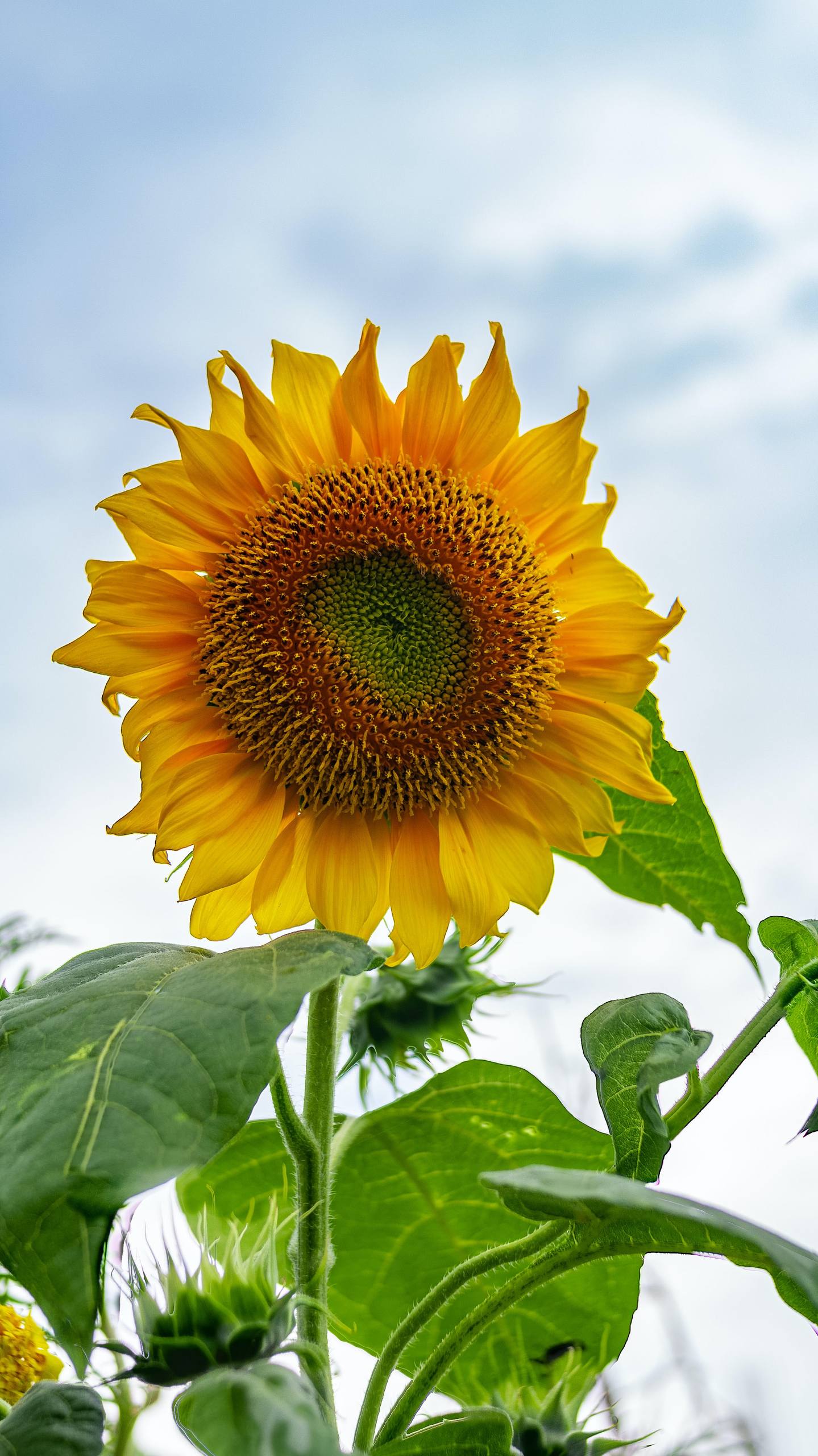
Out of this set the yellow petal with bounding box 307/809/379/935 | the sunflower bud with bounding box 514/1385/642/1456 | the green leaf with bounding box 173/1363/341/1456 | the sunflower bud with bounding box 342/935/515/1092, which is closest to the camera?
the green leaf with bounding box 173/1363/341/1456

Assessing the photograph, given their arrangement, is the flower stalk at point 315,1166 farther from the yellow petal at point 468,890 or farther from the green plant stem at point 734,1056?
the green plant stem at point 734,1056

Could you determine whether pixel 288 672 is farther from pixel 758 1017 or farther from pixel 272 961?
pixel 758 1017

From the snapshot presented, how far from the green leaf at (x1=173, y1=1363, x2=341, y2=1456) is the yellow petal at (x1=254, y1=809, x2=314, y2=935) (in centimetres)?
44

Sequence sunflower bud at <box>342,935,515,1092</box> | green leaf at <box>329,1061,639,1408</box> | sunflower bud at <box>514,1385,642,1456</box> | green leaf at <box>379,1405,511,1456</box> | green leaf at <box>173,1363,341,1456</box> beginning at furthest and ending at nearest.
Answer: sunflower bud at <box>342,935,515,1092</box> < green leaf at <box>329,1061,639,1408</box> < sunflower bud at <box>514,1385,642,1456</box> < green leaf at <box>379,1405,511,1456</box> < green leaf at <box>173,1363,341,1456</box>

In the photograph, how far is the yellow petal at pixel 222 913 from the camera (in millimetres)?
1115

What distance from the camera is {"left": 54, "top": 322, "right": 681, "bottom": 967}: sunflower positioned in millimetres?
1082

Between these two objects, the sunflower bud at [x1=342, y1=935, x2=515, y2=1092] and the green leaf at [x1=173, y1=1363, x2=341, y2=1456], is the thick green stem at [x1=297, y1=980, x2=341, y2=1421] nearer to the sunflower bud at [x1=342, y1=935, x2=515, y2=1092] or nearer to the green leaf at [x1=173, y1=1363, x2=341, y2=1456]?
the green leaf at [x1=173, y1=1363, x2=341, y2=1456]

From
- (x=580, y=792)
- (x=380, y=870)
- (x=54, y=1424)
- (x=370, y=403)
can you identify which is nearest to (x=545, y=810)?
(x=580, y=792)

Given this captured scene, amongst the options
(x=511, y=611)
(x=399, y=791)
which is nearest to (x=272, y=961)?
(x=399, y=791)

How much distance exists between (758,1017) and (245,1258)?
16.5 inches

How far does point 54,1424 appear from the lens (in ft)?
2.72

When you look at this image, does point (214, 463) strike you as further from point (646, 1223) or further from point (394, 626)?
point (646, 1223)

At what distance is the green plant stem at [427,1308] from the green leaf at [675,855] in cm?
34

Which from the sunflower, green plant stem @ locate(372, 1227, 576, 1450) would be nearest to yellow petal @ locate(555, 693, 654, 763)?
the sunflower
